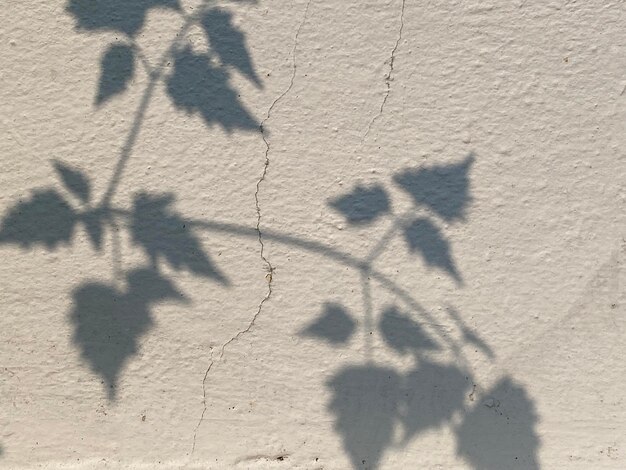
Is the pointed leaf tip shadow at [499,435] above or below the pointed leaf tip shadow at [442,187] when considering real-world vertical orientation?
below

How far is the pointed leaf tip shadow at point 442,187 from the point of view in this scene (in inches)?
97.7

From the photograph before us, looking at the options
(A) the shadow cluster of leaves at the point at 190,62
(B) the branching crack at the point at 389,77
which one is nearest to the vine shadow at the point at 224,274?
(A) the shadow cluster of leaves at the point at 190,62

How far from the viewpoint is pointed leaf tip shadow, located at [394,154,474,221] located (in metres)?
2.48

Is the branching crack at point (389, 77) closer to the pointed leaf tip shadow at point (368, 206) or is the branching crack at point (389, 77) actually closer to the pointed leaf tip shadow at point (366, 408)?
the pointed leaf tip shadow at point (368, 206)

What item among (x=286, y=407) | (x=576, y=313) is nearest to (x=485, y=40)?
(x=576, y=313)

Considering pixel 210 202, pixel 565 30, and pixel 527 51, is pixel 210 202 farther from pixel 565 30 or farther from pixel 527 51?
pixel 565 30

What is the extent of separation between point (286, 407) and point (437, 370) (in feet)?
2.27

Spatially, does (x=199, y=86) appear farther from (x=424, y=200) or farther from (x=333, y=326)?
(x=333, y=326)

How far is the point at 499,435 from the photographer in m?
2.52

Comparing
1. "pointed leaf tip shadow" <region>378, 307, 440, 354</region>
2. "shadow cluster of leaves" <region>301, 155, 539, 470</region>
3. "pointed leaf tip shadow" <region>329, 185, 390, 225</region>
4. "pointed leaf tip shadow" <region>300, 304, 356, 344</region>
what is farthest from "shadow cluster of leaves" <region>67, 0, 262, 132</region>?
"pointed leaf tip shadow" <region>378, 307, 440, 354</region>

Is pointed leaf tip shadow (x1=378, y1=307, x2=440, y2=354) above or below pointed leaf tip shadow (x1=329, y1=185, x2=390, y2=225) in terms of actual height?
below

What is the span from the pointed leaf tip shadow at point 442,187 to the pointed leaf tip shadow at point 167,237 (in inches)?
36.4

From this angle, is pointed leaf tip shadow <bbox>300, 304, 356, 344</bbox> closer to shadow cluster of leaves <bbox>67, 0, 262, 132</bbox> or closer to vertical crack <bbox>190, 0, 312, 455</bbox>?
vertical crack <bbox>190, 0, 312, 455</bbox>

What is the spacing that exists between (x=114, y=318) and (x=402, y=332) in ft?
4.20
